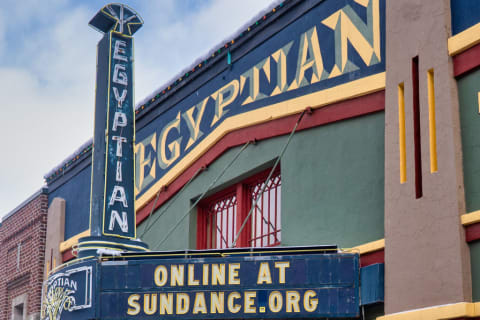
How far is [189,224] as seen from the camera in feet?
51.0

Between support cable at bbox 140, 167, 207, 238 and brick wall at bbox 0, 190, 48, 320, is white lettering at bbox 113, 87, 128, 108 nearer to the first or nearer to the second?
support cable at bbox 140, 167, 207, 238

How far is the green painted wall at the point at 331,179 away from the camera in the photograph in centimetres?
1142

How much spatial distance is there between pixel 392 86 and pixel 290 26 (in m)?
3.19

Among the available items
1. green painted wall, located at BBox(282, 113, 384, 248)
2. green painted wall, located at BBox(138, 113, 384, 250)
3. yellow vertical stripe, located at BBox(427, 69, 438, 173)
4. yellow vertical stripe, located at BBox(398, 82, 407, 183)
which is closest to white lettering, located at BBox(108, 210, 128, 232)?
green painted wall, located at BBox(138, 113, 384, 250)

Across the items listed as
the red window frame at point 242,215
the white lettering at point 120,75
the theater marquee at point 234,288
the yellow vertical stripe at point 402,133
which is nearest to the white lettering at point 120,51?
the white lettering at point 120,75

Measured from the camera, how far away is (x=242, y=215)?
1427 centimetres

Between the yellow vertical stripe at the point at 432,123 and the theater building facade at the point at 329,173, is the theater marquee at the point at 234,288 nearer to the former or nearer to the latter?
the theater building facade at the point at 329,173

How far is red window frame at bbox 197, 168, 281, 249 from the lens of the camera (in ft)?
45.2

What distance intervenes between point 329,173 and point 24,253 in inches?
496

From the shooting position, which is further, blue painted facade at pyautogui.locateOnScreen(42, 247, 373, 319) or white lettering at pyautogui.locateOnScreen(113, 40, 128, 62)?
white lettering at pyautogui.locateOnScreen(113, 40, 128, 62)

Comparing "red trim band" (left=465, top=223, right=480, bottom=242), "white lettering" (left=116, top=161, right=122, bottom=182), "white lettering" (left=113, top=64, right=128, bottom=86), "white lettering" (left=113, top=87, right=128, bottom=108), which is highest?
"white lettering" (left=113, top=64, right=128, bottom=86)

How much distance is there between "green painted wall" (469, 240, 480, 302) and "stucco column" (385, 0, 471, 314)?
0.19ft

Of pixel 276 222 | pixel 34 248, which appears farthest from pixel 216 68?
pixel 34 248

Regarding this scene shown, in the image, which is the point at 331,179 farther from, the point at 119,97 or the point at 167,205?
the point at 167,205
